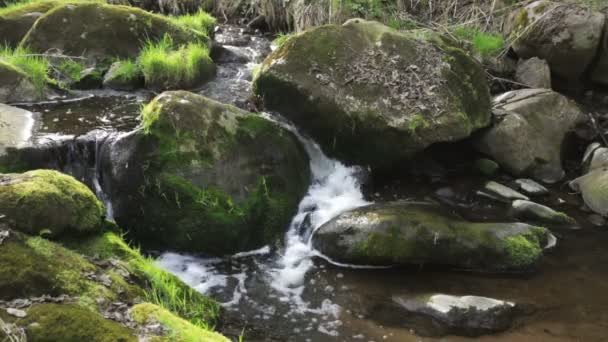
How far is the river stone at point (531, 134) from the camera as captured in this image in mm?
7219

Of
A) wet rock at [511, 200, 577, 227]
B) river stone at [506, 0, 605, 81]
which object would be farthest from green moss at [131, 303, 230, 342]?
river stone at [506, 0, 605, 81]

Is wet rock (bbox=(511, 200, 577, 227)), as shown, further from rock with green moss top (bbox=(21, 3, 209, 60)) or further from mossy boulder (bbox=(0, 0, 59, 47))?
mossy boulder (bbox=(0, 0, 59, 47))

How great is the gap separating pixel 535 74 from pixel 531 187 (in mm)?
2490

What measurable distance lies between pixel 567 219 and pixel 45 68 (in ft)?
25.3

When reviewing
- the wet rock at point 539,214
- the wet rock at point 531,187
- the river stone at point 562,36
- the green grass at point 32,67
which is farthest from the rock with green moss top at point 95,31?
the wet rock at point 539,214

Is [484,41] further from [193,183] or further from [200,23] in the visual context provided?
[193,183]

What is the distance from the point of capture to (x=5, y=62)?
760 centimetres

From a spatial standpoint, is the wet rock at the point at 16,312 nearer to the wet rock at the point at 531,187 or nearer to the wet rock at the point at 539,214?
the wet rock at the point at 539,214

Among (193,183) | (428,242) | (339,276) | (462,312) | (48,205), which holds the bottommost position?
(339,276)

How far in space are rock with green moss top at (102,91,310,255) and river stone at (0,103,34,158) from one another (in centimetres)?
103

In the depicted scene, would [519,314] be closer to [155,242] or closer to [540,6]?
[155,242]

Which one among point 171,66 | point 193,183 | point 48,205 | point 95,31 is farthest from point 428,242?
point 95,31

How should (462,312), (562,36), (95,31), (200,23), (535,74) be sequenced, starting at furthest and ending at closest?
(200,23), (95,31), (535,74), (562,36), (462,312)

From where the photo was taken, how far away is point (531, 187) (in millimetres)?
6980
